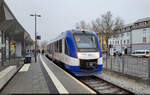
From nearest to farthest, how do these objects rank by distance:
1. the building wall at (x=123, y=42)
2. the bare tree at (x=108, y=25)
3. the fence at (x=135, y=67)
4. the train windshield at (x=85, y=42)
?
the train windshield at (x=85, y=42), the fence at (x=135, y=67), the bare tree at (x=108, y=25), the building wall at (x=123, y=42)

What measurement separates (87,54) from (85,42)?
1006 millimetres

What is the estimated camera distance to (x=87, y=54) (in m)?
8.22

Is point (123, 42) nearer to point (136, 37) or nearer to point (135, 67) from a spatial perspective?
point (136, 37)

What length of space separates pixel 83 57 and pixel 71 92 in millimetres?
3060

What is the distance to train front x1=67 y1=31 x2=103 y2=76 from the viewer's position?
806 cm

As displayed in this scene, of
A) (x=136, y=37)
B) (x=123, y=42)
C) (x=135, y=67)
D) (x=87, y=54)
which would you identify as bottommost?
(x=135, y=67)

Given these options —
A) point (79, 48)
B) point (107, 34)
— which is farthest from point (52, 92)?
point (107, 34)

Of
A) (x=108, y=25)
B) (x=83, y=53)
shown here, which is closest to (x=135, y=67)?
(x=83, y=53)

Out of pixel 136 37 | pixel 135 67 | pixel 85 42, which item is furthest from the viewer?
pixel 136 37

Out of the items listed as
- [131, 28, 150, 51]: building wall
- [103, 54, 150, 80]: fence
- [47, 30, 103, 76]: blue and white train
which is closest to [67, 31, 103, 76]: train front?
[47, 30, 103, 76]: blue and white train

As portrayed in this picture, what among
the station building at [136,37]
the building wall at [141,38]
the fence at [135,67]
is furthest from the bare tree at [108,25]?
the fence at [135,67]

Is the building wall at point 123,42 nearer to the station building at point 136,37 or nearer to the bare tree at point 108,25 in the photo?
the station building at point 136,37

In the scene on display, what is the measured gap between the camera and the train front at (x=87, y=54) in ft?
26.5

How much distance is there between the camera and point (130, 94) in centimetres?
583
